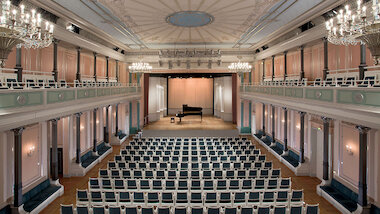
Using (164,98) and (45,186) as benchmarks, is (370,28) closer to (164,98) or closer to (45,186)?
(45,186)

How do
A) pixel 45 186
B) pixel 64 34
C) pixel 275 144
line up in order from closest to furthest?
pixel 45 186
pixel 64 34
pixel 275 144

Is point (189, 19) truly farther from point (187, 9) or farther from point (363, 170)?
point (363, 170)

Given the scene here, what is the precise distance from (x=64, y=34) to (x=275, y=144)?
15.8m

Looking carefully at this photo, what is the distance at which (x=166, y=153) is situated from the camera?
52.7 feet

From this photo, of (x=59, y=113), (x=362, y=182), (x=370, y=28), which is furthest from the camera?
(x=59, y=113)

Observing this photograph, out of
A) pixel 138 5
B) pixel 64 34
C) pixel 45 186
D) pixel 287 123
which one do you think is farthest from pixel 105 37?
pixel 287 123

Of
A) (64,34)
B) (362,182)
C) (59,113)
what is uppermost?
(64,34)

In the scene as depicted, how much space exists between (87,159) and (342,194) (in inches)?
560

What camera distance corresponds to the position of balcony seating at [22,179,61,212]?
34.3 ft

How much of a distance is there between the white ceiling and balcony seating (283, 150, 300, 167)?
792 cm

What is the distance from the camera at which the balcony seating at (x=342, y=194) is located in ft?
33.7

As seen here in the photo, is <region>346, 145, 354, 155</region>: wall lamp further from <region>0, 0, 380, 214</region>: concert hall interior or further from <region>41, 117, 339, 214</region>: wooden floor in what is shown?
<region>41, 117, 339, 214</region>: wooden floor

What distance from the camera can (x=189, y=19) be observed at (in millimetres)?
14141

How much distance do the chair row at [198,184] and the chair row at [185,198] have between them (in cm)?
98
